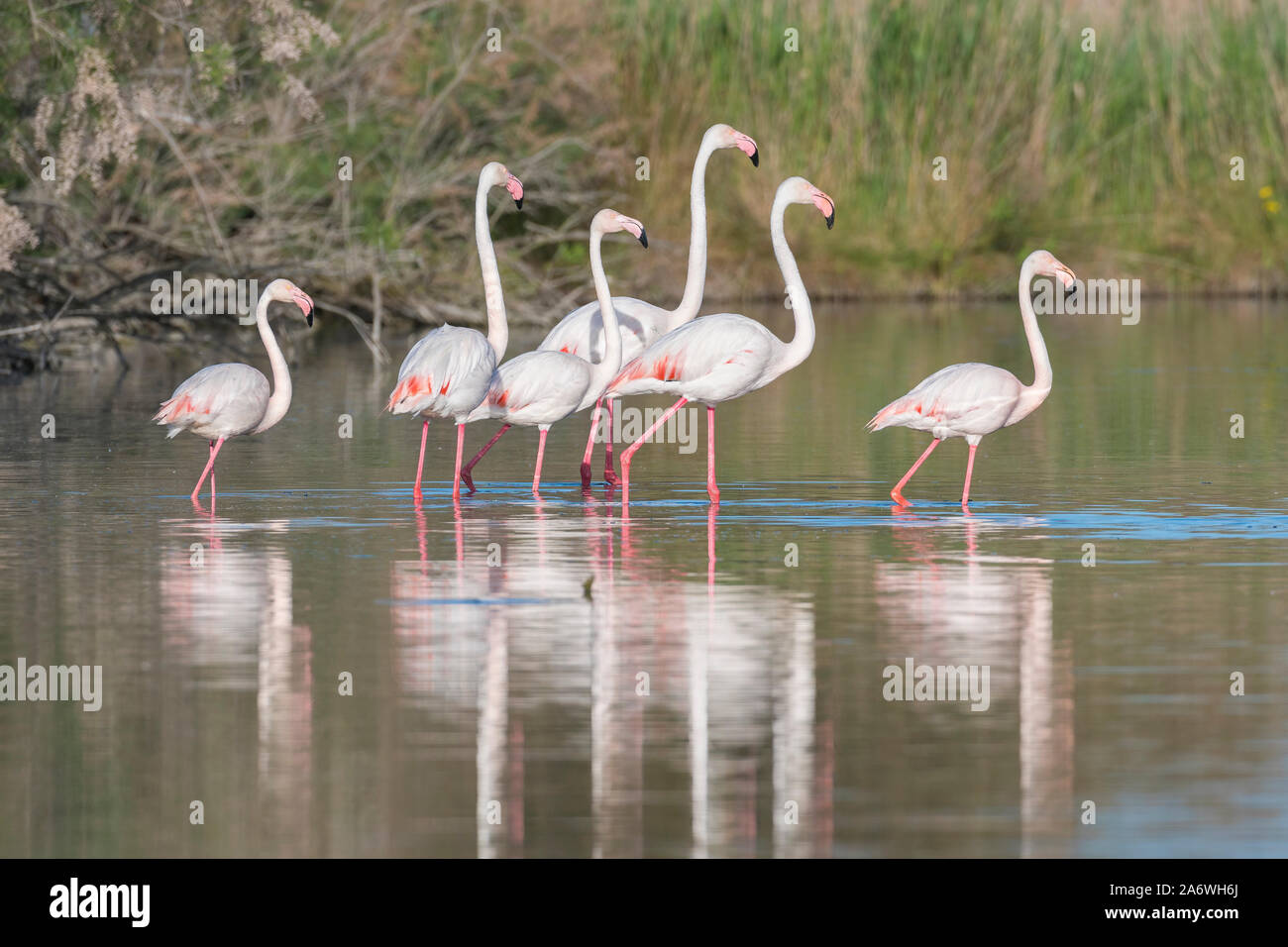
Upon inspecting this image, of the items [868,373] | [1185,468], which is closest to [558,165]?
[868,373]

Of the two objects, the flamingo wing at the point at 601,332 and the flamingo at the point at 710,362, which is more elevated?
the flamingo wing at the point at 601,332

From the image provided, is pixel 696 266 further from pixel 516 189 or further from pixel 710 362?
pixel 710 362

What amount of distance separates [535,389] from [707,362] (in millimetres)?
932

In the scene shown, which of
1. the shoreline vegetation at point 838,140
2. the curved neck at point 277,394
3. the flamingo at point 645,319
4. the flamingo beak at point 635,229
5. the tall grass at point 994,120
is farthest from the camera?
the tall grass at point 994,120

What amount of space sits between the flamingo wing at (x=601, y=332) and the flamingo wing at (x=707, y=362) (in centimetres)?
136

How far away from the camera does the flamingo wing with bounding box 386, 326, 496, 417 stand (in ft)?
39.1

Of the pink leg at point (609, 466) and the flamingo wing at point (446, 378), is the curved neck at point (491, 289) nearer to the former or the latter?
the flamingo wing at point (446, 378)

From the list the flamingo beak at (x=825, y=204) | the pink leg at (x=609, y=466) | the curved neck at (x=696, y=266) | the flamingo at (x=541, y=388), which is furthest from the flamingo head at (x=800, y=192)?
the pink leg at (x=609, y=466)

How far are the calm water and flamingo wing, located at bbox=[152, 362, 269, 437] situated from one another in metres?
0.36

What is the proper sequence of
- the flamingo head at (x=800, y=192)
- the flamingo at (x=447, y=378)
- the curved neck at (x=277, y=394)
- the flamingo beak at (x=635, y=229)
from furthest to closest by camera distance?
the flamingo beak at (x=635, y=229), the flamingo head at (x=800, y=192), the curved neck at (x=277, y=394), the flamingo at (x=447, y=378)

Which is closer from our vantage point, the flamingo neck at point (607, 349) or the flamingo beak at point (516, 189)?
the flamingo neck at point (607, 349)

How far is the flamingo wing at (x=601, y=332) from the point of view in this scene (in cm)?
1344

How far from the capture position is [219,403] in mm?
12117
